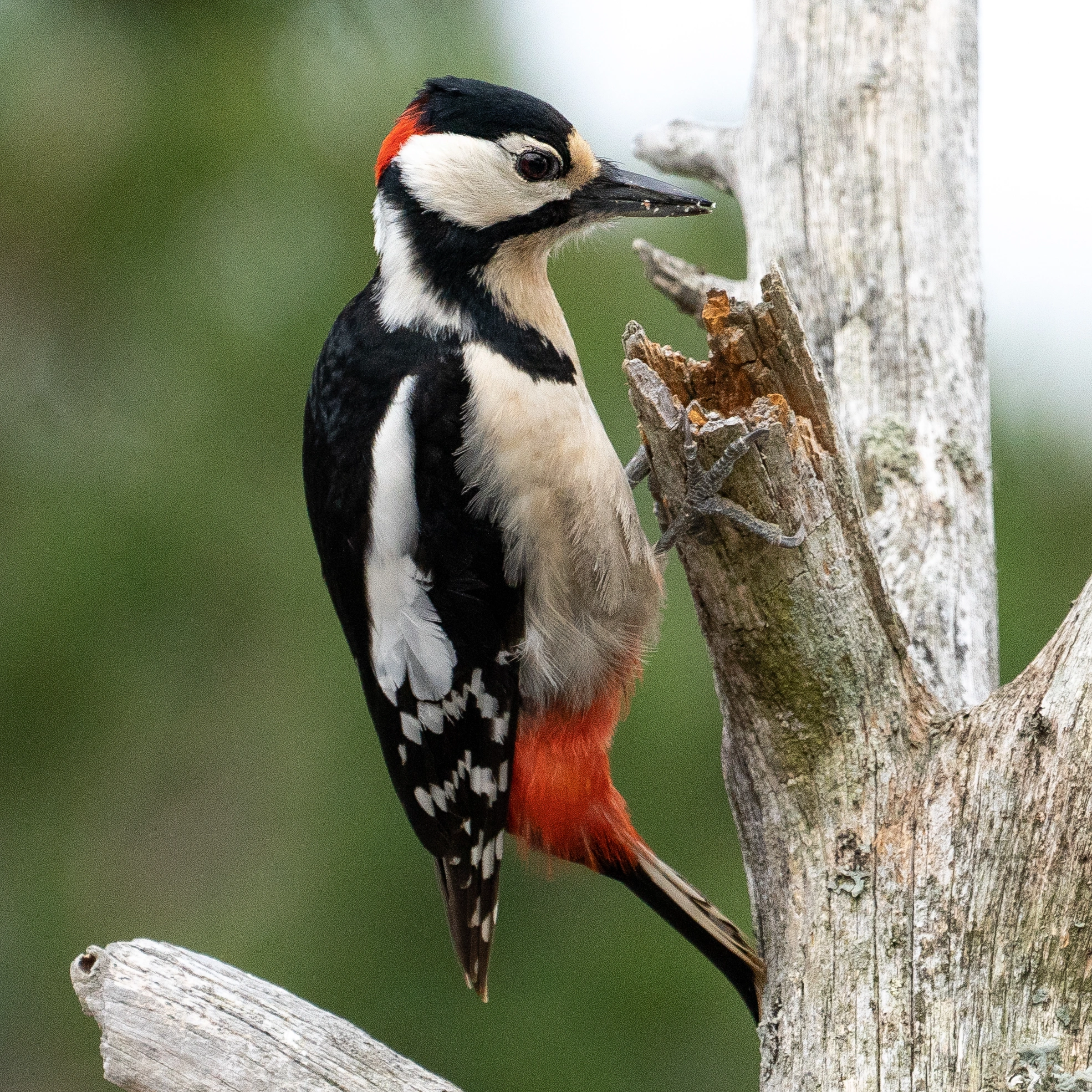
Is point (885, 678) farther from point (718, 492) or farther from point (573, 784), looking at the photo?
point (573, 784)

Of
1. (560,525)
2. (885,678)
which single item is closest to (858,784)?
(885,678)

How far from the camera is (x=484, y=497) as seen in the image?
2.09 m

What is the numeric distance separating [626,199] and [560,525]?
2.09 feet

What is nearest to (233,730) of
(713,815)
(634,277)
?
(713,815)

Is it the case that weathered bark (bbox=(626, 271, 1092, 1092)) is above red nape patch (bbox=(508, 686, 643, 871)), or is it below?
above

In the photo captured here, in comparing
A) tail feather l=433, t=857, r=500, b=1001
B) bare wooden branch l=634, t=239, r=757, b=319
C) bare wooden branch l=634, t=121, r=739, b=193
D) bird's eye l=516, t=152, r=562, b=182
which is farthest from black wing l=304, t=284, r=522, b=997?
bare wooden branch l=634, t=121, r=739, b=193

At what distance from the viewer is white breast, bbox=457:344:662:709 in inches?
81.3

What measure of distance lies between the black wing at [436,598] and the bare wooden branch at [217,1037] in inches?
24.2

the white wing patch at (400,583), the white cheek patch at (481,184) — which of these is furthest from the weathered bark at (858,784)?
the white cheek patch at (481,184)

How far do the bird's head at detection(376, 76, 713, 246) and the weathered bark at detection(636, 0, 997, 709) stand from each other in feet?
1.04

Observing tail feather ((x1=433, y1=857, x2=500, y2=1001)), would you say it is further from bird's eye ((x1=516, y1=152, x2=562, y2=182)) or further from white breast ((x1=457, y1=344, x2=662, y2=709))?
bird's eye ((x1=516, y1=152, x2=562, y2=182))

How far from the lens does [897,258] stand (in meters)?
2.36

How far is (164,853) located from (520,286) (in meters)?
2.71

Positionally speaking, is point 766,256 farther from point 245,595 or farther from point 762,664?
point 245,595
